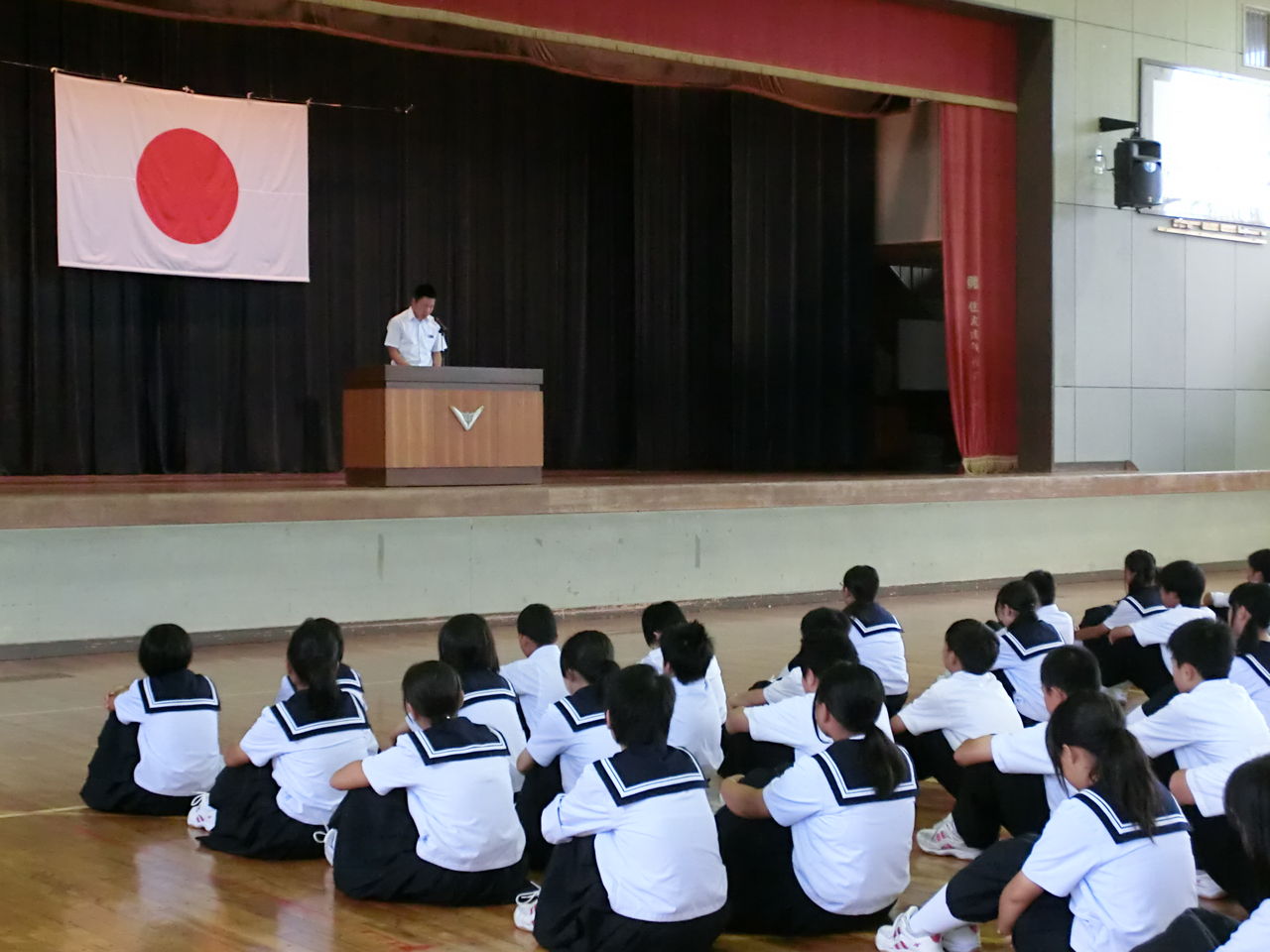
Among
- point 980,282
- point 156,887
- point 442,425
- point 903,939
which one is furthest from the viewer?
point 980,282

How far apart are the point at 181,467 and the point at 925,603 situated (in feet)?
17.6

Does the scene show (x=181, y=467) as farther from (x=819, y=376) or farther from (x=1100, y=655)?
(x=1100, y=655)

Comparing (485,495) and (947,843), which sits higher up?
(485,495)

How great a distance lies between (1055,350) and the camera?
39.6 ft

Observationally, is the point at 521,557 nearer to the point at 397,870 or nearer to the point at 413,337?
the point at 413,337

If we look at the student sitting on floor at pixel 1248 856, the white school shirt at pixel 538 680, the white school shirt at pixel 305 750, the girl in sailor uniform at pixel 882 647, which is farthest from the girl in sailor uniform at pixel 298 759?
the student sitting on floor at pixel 1248 856

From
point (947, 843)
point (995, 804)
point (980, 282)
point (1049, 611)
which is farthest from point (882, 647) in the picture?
point (980, 282)

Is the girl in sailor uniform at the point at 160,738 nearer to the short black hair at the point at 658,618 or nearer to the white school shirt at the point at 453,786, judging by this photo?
the white school shirt at the point at 453,786

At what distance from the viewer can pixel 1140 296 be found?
12.7m

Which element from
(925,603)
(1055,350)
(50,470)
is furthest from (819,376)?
(50,470)

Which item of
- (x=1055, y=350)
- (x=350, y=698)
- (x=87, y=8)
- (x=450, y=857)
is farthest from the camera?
(x=1055, y=350)

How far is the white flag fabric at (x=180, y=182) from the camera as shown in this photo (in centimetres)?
966

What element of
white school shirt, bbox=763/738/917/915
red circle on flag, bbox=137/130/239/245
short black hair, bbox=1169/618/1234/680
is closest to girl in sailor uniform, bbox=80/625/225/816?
white school shirt, bbox=763/738/917/915

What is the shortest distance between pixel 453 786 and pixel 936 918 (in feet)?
3.79
